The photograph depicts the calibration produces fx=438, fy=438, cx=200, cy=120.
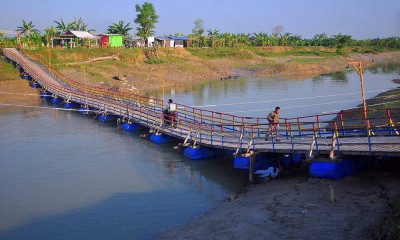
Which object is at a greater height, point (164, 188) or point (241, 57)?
point (241, 57)

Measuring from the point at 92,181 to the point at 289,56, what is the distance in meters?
89.9

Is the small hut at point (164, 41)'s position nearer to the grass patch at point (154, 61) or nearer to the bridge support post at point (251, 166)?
the grass patch at point (154, 61)

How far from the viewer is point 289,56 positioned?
103 meters

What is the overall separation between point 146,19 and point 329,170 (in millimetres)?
76696

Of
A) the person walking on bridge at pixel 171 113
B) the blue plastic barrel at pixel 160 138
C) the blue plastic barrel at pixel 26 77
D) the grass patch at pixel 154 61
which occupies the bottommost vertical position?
the blue plastic barrel at pixel 160 138

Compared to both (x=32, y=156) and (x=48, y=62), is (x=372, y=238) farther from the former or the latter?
(x=48, y=62)

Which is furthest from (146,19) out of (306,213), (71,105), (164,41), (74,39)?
(306,213)

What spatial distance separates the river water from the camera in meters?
13.8

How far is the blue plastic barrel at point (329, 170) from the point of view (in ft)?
45.5

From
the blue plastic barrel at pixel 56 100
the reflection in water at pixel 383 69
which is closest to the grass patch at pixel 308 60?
the reflection in water at pixel 383 69

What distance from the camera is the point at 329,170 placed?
45.7ft

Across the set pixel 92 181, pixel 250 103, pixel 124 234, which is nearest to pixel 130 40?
pixel 250 103

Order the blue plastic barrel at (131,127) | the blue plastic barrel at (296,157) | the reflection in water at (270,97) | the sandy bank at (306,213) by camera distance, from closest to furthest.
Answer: the sandy bank at (306,213)
the blue plastic barrel at (296,157)
the blue plastic barrel at (131,127)
the reflection in water at (270,97)

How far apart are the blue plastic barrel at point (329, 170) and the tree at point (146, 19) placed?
73420 millimetres
